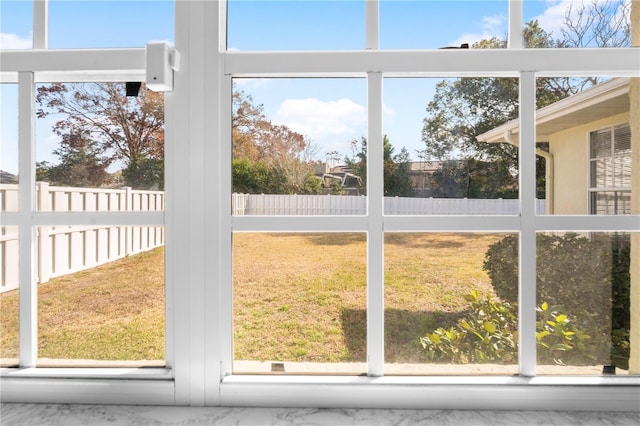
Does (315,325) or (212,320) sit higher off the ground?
(212,320)

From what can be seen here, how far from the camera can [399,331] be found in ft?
3.55

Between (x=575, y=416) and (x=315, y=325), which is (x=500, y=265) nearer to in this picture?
(x=575, y=416)

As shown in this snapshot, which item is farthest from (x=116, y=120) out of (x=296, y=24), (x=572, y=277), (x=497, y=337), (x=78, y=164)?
(x=572, y=277)

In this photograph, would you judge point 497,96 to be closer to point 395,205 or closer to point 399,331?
point 395,205

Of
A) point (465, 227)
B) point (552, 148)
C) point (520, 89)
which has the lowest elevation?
point (465, 227)

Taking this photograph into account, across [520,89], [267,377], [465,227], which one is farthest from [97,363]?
[520,89]

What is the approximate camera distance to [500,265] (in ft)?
3.49

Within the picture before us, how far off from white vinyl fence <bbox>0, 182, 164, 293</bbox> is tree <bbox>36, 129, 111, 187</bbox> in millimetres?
26

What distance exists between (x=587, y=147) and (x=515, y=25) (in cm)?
61

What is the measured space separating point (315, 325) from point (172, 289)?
56 centimetres

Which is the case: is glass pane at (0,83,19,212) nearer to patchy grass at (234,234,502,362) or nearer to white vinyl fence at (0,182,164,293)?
white vinyl fence at (0,182,164,293)

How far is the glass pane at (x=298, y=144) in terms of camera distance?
1030 millimetres

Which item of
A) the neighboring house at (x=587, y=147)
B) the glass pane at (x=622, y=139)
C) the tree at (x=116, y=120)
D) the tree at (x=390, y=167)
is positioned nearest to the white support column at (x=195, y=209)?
the tree at (x=116, y=120)

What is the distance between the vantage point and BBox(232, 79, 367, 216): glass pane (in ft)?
3.38
